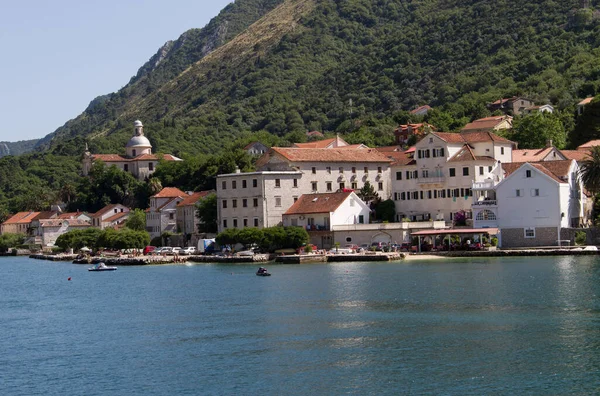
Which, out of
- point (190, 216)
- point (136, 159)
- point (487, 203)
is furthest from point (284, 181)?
point (136, 159)

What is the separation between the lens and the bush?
82.2 metres

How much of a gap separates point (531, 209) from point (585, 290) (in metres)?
29.4

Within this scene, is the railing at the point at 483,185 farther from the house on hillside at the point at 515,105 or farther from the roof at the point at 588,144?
the house on hillside at the point at 515,105

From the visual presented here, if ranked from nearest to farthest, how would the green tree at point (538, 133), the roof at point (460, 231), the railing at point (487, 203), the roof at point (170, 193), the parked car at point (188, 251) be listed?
1. the roof at point (460, 231)
2. the railing at point (487, 203)
3. the parked car at point (188, 251)
4. the green tree at point (538, 133)
5. the roof at point (170, 193)

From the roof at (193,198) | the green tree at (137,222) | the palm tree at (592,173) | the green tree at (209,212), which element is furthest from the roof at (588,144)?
the green tree at (137,222)

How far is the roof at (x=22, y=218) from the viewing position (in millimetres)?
165125

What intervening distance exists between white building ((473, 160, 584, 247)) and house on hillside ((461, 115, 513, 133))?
39527 millimetres

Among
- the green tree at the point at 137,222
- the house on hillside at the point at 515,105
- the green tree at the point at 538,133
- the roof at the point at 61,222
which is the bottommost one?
the green tree at the point at 137,222

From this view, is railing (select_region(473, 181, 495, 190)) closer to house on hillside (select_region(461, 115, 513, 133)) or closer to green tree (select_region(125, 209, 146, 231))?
house on hillside (select_region(461, 115, 513, 133))

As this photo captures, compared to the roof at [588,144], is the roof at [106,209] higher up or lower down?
lower down

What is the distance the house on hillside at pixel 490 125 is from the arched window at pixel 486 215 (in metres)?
39.5

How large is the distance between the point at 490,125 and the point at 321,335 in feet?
289

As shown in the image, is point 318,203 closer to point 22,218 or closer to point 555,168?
point 555,168

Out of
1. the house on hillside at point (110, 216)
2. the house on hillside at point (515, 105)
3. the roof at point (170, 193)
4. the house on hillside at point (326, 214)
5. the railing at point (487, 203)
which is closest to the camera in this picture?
the railing at point (487, 203)
